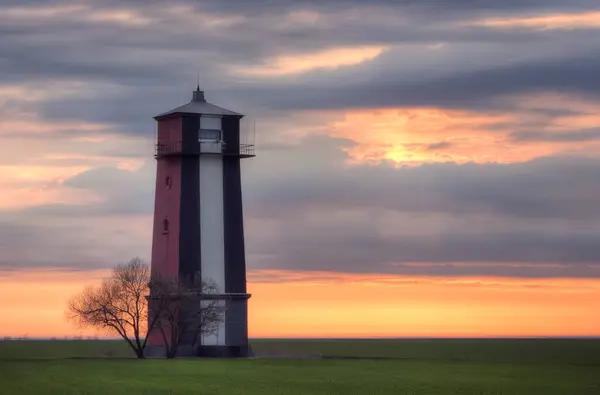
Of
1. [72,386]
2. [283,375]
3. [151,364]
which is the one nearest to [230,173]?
[151,364]

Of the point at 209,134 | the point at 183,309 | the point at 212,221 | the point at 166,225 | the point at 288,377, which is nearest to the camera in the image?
the point at 288,377

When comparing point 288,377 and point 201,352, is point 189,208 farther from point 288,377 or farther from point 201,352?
point 288,377

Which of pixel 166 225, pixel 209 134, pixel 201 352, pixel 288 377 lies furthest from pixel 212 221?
pixel 288 377

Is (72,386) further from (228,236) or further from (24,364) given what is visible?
(228,236)

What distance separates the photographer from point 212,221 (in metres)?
87.1

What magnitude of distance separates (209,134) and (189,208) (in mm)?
4850

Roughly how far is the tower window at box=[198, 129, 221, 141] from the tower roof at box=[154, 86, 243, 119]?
1097 mm

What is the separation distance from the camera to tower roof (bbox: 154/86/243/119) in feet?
287

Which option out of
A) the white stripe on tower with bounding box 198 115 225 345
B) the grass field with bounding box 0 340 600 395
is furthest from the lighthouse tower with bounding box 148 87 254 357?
the grass field with bounding box 0 340 600 395

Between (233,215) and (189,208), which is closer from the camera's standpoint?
(189,208)

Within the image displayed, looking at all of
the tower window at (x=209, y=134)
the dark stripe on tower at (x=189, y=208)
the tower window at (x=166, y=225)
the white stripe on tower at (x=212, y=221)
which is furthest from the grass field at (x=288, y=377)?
the tower window at (x=209, y=134)

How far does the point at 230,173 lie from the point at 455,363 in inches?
720

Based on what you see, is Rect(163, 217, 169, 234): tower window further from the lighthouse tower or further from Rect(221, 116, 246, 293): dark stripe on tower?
Rect(221, 116, 246, 293): dark stripe on tower

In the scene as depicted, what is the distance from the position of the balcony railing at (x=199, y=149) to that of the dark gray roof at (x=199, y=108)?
1.85 meters
